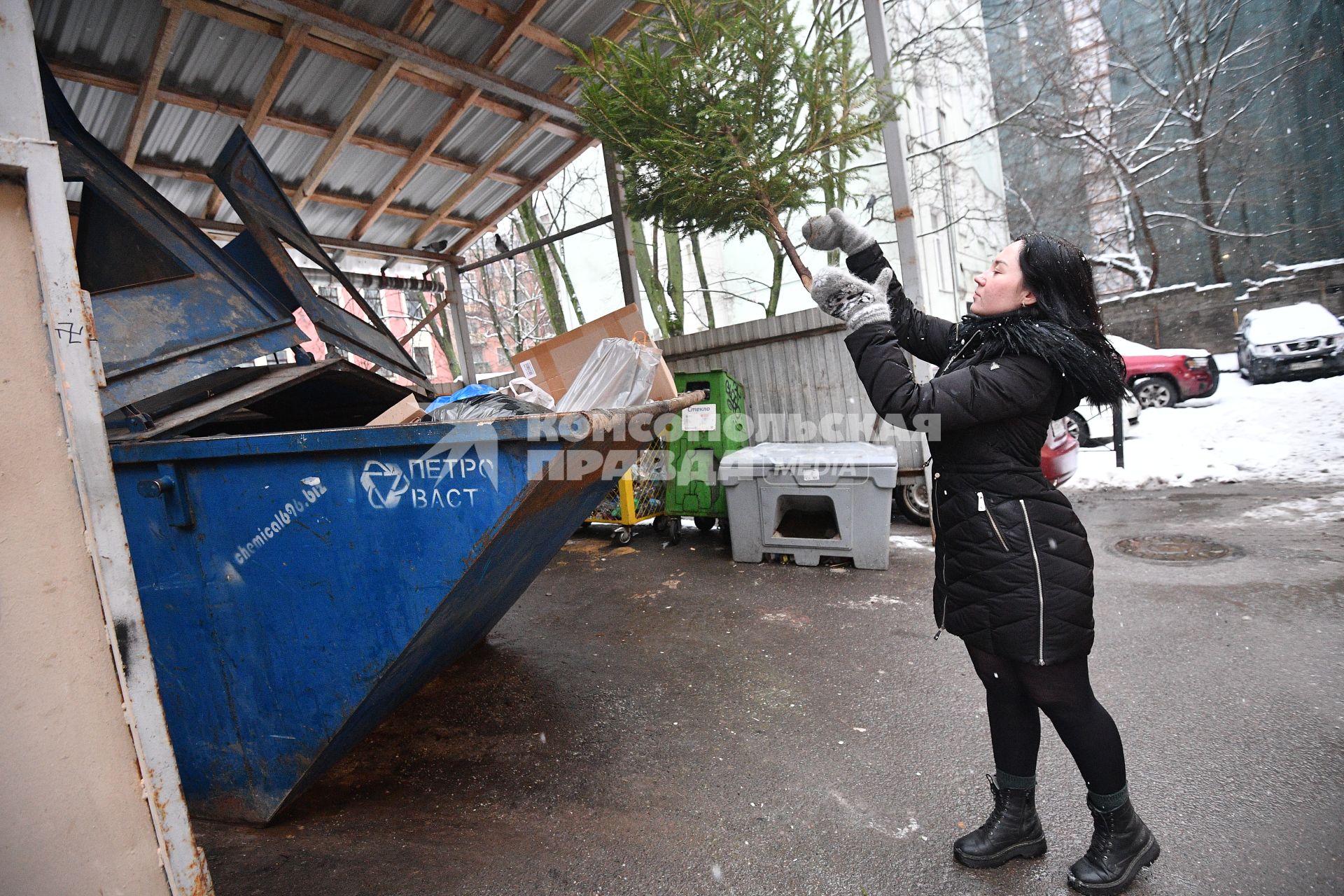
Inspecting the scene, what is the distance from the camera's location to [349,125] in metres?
5.53

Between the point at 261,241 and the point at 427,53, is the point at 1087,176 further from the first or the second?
the point at 261,241

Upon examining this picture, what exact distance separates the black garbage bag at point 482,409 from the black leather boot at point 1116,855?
82.6 inches

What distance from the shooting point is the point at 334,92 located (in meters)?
5.44

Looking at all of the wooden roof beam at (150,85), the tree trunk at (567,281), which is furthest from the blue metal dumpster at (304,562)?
the tree trunk at (567,281)

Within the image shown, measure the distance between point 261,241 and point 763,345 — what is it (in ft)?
14.6

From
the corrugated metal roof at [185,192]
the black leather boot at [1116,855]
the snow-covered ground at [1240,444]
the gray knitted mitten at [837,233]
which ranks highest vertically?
the corrugated metal roof at [185,192]

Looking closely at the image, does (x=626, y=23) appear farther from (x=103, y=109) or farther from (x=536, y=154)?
(x=103, y=109)

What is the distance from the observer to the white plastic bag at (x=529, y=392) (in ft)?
9.18

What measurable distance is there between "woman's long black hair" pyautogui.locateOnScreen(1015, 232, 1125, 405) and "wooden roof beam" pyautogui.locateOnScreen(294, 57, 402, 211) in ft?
16.9

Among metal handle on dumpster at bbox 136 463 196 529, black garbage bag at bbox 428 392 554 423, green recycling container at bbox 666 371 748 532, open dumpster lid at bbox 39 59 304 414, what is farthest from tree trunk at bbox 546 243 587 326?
metal handle on dumpster at bbox 136 463 196 529

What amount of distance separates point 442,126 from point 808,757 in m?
6.05

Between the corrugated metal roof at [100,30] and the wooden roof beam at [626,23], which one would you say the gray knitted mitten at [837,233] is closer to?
the wooden roof beam at [626,23]

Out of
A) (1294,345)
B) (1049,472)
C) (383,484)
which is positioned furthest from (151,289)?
(1294,345)

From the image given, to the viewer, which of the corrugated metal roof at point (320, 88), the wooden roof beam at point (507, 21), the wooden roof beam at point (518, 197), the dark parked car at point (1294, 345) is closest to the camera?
the wooden roof beam at point (507, 21)
